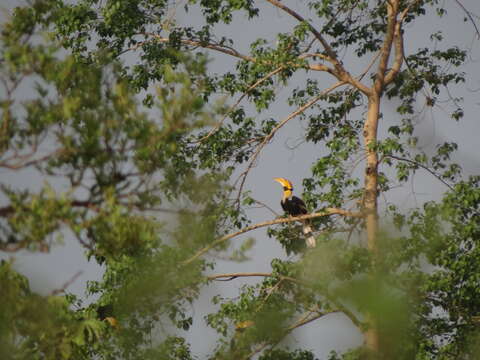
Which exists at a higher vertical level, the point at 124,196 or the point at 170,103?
the point at 170,103

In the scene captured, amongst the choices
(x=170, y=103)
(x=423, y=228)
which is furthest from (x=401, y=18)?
(x=170, y=103)

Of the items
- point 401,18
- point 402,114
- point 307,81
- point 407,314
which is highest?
point 401,18

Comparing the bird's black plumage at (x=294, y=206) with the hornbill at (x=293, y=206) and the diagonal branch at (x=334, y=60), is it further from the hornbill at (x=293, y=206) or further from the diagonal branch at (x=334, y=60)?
the diagonal branch at (x=334, y=60)

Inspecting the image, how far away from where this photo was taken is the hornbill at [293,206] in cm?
1161

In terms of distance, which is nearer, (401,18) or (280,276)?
(280,276)

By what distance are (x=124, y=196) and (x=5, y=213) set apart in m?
0.98

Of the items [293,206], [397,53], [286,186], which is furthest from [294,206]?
[397,53]

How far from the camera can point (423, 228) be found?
9.78m

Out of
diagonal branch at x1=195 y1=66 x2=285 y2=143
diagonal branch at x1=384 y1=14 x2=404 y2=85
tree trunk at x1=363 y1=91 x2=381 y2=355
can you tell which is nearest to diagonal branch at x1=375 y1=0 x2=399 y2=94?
tree trunk at x1=363 y1=91 x2=381 y2=355

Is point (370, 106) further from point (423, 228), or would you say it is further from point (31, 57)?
point (31, 57)

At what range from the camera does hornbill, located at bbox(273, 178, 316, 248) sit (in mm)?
11609

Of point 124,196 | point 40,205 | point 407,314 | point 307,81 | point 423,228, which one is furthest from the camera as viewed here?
point 307,81

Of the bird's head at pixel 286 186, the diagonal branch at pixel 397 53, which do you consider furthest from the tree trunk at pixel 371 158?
the bird's head at pixel 286 186

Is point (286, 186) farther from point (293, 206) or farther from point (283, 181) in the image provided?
point (293, 206)
